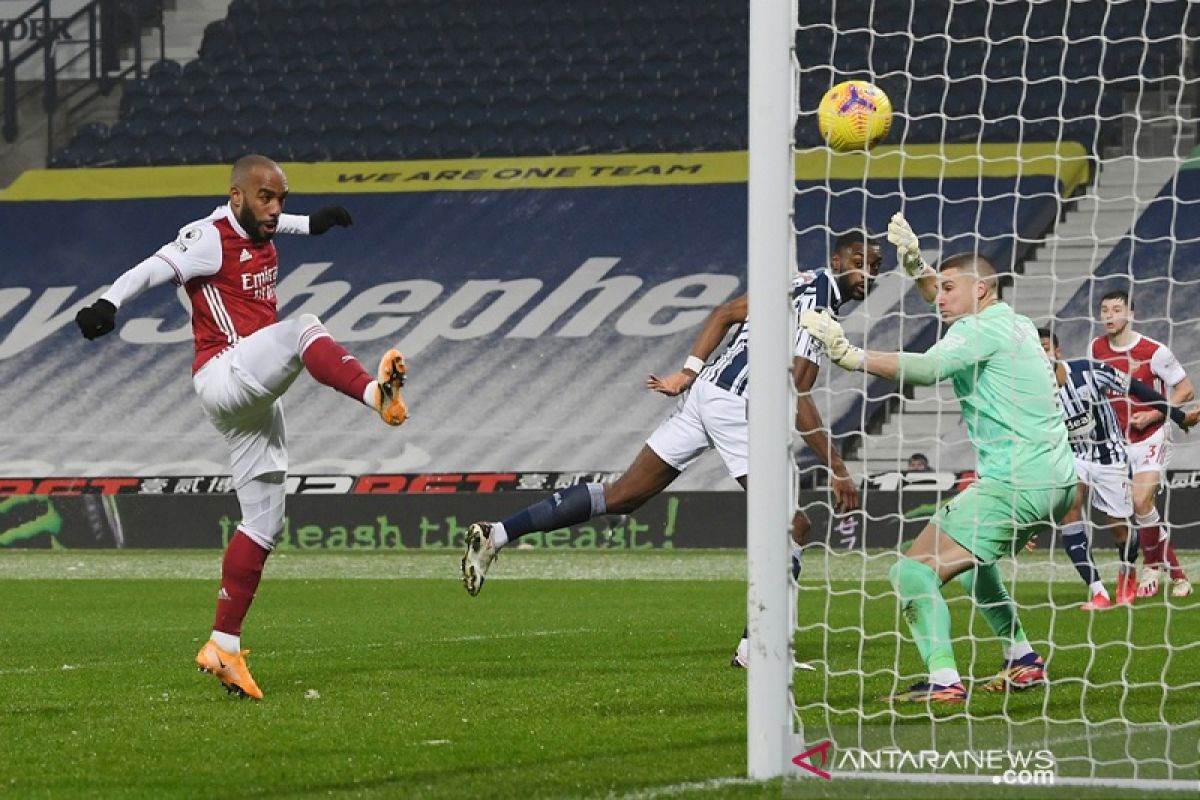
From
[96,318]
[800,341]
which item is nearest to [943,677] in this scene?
[800,341]

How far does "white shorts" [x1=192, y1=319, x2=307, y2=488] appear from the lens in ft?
23.0

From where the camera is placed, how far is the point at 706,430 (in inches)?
342

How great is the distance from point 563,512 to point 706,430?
29.5 inches

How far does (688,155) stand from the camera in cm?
2273

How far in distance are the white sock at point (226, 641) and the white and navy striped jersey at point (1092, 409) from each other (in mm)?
5687

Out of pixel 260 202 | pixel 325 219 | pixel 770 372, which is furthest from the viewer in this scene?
pixel 325 219

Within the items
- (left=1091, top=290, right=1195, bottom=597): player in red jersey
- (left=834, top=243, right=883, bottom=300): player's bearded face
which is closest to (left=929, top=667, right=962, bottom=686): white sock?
(left=834, top=243, right=883, bottom=300): player's bearded face

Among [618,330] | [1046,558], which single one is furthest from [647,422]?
[1046,558]

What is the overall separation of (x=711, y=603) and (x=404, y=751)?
22.0 ft

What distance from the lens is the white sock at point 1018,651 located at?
23.6ft

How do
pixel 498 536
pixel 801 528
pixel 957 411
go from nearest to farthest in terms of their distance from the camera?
pixel 801 528 → pixel 498 536 → pixel 957 411

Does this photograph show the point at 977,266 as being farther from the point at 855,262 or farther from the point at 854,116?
the point at 855,262

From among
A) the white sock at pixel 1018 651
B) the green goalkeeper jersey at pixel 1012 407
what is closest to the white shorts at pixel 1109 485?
the white sock at pixel 1018 651

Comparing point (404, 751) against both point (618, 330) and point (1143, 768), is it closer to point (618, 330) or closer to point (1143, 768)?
point (1143, 768)
